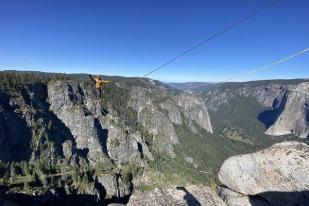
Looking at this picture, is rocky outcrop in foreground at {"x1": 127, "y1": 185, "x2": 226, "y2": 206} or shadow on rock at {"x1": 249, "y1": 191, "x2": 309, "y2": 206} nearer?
shadow on rock at {"x1": 249, "y1": 191, "x2": 309, "y2": 206}

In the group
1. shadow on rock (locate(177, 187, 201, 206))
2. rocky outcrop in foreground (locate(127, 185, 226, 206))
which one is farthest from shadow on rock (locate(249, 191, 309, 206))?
shadow on rock (locate(177, 187, 201, 206))

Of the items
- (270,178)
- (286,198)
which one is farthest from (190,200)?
(286,198)

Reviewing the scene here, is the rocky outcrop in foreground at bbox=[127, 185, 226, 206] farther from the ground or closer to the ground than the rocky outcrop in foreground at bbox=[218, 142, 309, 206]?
closer to the ground

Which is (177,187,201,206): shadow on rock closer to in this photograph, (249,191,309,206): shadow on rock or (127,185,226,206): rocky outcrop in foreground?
(127,185,226,206): rocky outcrop in foreground

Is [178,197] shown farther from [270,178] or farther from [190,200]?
[270,178]

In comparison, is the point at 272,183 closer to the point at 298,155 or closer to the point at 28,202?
the point at 298,155

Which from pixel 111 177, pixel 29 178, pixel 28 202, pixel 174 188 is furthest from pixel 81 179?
pixel 174 188

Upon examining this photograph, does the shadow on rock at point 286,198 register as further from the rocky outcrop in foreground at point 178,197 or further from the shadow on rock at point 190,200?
the shadow on rock at point 190,200
